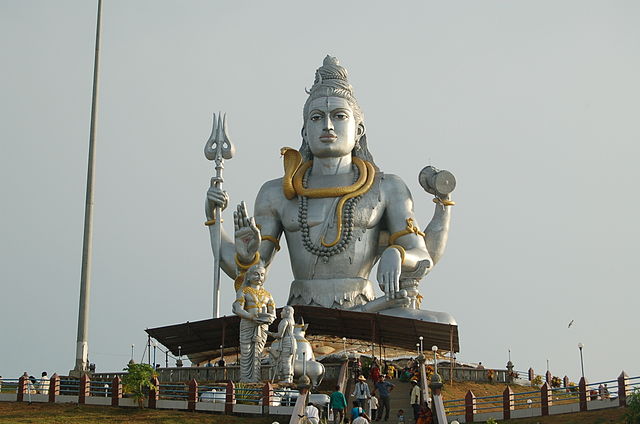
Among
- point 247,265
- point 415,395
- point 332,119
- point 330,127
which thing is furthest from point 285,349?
point 332,119

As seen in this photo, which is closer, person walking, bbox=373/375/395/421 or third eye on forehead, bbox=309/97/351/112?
person walking, bbox=373/375/395/421

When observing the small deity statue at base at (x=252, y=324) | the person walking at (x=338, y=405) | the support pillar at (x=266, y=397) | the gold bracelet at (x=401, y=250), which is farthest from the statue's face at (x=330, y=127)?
the person walking at (x=338, y=405)

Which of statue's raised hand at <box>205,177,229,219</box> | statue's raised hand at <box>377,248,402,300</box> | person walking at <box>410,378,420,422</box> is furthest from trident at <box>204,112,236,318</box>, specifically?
person walking at <box>410,378,420,422</box>

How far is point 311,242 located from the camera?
3306 cm

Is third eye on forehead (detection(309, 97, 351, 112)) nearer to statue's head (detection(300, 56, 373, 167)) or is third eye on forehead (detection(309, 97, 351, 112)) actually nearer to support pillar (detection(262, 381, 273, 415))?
statue's head (detection(300, 56, 373, 167))

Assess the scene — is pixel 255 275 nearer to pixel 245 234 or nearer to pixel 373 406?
pixel 245 234

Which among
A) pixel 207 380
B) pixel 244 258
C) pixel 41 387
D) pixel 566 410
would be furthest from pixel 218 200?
pixel 566 410

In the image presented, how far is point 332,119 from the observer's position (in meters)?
33.2

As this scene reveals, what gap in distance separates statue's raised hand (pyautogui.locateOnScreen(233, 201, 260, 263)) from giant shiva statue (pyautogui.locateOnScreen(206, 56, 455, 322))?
5.85 ft

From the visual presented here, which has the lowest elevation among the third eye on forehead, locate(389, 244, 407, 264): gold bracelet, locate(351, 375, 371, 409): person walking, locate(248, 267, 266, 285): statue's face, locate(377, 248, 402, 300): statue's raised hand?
locate(351, 375, 371, 409): person walking

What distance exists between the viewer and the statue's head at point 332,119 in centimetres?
3306

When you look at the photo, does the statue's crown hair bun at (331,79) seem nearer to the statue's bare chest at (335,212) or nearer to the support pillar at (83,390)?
the statue's bare chest at (335,212)

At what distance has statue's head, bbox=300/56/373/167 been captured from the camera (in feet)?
108

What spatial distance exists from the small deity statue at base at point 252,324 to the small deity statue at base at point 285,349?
80cm
